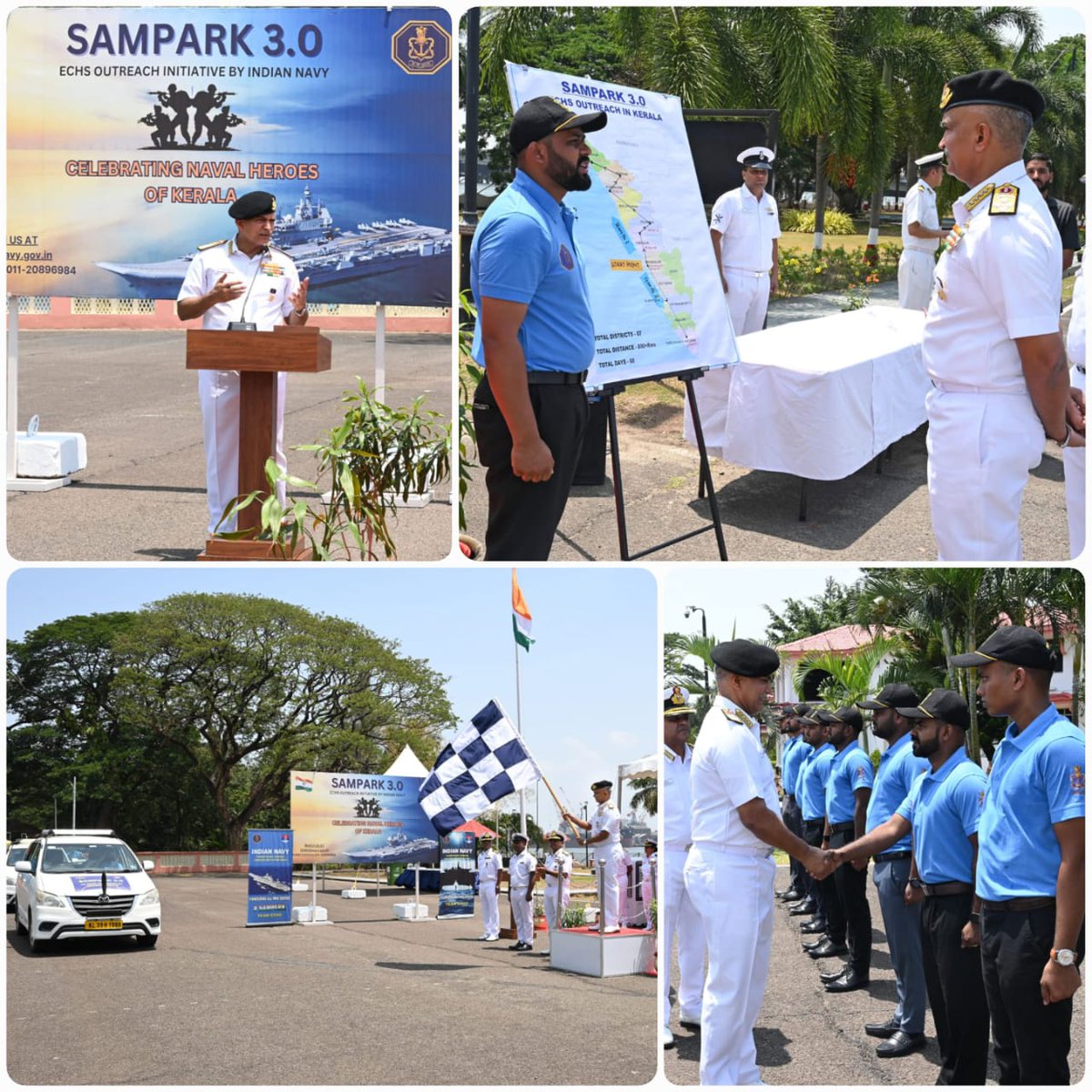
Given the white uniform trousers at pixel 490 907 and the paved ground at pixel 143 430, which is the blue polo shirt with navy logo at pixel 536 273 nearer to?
the paved ground at pixel 143 430

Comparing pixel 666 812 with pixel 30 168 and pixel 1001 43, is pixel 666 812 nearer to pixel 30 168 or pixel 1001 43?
pixel 30 168

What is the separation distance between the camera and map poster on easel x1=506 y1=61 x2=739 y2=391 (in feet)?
15.2

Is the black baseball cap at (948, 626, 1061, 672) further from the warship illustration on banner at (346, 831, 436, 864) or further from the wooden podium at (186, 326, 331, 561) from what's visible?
the warship illustration on banner at (346, 831, 436, 864)

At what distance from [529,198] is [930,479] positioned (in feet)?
5.04

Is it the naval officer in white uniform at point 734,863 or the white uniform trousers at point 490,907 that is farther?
the white uniform trousers at point 490,907

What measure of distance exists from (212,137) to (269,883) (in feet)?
18.9

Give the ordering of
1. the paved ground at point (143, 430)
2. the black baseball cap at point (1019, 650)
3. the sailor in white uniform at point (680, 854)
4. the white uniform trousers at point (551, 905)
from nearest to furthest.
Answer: the black baseball cap at point (1019, 650) < the sailor in white uniform at point (680, 854) < the paved ground at point (143, 430) < the white uniform trousers at point (551, 905)

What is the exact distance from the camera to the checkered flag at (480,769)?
6176 mm

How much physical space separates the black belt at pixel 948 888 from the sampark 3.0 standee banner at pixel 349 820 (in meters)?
5.88

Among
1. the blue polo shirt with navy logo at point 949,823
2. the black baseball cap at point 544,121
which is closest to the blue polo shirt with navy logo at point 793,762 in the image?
the blue polo shirt with navy logo at point 949,823

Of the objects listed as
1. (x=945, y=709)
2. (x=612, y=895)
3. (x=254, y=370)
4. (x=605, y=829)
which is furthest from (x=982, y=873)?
(x=612, y=895)

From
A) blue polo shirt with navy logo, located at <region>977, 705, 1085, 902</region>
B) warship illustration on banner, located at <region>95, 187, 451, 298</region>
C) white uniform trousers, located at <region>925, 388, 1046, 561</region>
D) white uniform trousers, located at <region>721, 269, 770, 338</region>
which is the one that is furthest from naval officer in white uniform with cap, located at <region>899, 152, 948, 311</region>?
blue polo shirt with navy logo, located at <region>977, 705, 1085, 902</region>

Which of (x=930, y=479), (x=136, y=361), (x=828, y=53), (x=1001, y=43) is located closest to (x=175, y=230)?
(x=930, y=479)

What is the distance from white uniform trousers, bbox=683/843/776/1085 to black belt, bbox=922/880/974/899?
739 millimetres
